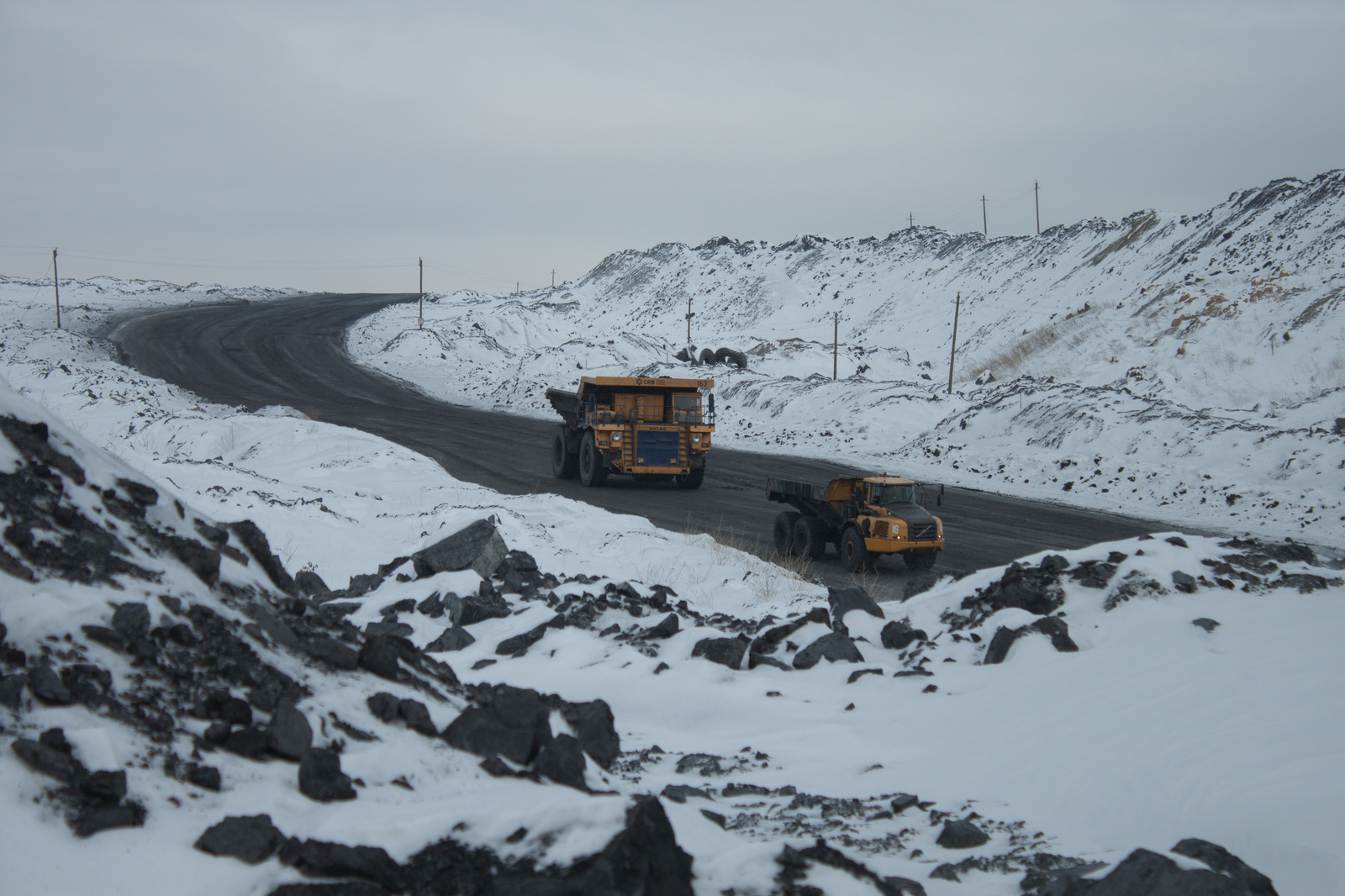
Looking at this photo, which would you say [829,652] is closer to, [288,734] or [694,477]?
[288,734]

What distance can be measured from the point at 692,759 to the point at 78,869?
138 inches

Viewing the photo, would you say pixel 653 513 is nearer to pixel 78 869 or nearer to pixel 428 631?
pixel 428 631

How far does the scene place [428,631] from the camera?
8625 mm

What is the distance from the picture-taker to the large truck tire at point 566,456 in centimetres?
2191

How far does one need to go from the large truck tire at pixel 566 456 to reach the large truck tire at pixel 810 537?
8636 mm

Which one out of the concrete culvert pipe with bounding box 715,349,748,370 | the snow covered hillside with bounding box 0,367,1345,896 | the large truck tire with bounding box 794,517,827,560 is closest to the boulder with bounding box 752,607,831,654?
the snow covered hillside with bounding box 0,367,1345,896

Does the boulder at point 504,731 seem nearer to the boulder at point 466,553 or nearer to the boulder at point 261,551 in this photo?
the boulder at point 261,551

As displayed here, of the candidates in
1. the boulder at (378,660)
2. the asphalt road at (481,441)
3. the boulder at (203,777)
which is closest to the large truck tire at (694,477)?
the asphalt road at (481,441)

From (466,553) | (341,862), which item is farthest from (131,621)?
Result: (466,553)

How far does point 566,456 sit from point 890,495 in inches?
399

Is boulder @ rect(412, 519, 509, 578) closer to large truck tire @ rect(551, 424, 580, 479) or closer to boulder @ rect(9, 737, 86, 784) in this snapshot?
boulder @ rect(9, 737, 86, 784)

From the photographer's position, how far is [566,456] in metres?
21.9

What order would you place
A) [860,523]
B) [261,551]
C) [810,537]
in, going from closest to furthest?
[261,551] < [860,523] < [810,537]

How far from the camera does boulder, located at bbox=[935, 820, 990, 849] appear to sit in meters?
4.51
